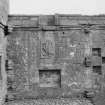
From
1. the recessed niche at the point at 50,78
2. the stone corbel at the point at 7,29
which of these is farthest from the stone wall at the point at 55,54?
the stone corbel at the point at 7,29

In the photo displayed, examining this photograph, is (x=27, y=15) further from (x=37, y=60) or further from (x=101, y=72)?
(x=101, y=72)

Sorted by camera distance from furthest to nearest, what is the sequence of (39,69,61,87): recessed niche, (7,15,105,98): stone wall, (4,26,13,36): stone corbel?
(39,69,61,87): recessed niche
(7,15,105,98): stone wall
(4,26,13,36): stone corbel

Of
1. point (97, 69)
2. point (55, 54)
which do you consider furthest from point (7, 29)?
point (97, 69)

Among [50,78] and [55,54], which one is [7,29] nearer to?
[55,54]

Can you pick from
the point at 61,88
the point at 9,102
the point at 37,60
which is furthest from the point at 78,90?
the point at 9,102

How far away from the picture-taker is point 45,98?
10555 millimetres

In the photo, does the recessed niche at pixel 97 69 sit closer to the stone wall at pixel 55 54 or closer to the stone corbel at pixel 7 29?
the stone wall at pixel 55 54

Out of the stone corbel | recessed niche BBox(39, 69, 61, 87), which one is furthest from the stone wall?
the stone corbel

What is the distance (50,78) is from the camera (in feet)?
35.6

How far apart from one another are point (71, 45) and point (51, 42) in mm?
1058

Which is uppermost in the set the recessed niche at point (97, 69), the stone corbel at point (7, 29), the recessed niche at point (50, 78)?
the stone corbel at point (7, 29)

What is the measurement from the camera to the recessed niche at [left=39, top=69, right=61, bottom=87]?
10.8 m

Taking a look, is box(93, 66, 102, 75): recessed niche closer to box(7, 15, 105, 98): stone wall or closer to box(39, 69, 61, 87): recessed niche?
box(7, 15, 105, 98): stone wall

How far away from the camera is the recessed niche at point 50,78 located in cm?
1080
